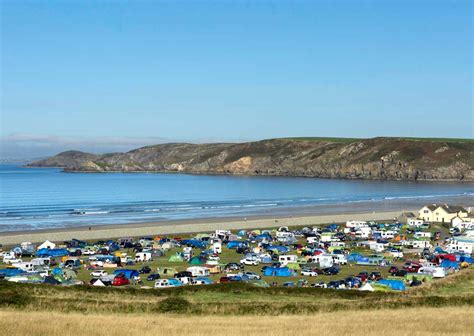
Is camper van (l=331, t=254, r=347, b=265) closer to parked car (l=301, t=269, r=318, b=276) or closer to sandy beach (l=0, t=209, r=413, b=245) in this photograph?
parked car (l=301, t=269, r=318, b=276)

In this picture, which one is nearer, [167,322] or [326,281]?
[167,322]

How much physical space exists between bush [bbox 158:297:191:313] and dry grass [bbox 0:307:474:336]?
971mm

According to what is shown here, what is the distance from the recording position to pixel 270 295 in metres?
24.3

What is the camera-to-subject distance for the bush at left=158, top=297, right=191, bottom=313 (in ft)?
63.5

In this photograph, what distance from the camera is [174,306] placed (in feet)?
64.1

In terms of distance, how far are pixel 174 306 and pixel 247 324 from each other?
355 centimetres

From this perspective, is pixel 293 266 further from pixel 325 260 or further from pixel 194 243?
pixel 194 243

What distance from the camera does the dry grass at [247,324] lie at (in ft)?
48.6

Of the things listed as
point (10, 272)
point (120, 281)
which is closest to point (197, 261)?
point (120, 281)

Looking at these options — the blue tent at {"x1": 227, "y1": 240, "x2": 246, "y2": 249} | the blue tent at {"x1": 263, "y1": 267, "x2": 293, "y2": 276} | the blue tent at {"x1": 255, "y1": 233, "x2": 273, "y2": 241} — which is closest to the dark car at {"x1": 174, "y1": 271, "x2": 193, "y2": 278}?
the blue tent at {"x1": 263, "y1": 267, "x2": 293, "y2": 276}

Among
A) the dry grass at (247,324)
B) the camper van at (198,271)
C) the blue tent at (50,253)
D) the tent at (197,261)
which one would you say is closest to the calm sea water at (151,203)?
the blue tent at (50,253)

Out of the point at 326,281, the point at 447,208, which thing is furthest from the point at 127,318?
the point at 447,208

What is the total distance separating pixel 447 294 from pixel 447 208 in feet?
177

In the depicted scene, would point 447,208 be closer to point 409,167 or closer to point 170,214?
point 170,214
